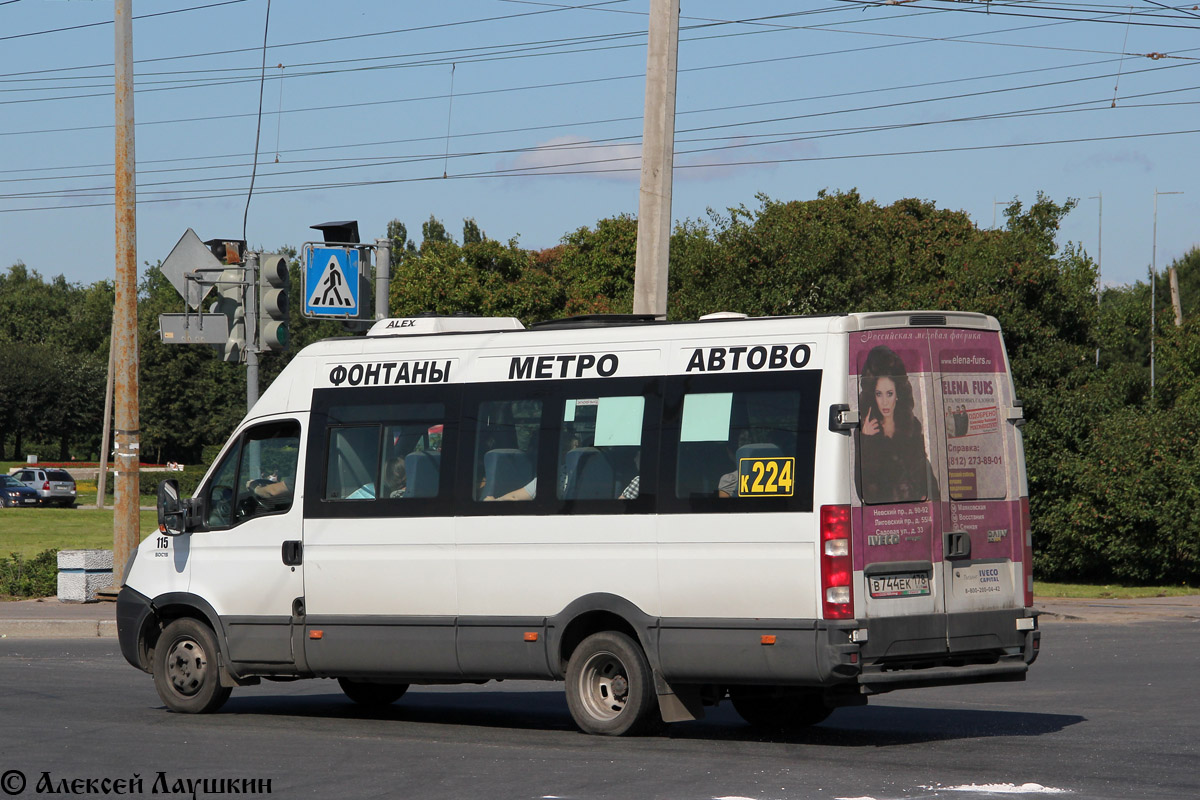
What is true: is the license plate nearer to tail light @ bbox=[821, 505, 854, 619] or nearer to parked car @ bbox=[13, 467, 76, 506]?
tail light @ bbox=[821, 505, 854, 619]

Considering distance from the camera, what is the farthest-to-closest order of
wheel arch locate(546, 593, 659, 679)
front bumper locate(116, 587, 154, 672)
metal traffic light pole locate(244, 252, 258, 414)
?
metal traffic light pole locate(244, 252, 258, 414) → front bumper locate(116, 587, 154, 672) → wheel arch locate(546, 593, 659, 679)

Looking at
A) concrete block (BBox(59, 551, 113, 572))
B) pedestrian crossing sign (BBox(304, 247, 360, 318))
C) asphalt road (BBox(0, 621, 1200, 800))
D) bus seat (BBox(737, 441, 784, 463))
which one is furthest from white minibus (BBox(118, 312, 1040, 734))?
concrete block (BBox(59, 551, 113, 572))

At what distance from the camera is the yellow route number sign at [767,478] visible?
9.57m

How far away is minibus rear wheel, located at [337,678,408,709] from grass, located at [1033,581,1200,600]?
16.0 meters

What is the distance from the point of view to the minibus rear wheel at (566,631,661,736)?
1012 centimetres

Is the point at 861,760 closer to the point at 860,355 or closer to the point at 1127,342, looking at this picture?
the point at 860,355

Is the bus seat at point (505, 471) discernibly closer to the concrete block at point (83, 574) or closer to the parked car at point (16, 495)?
the concrete block at point (83, 574)

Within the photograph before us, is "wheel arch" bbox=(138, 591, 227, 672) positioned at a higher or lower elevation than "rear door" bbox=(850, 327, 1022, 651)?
lower

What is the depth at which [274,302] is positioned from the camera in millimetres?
15781

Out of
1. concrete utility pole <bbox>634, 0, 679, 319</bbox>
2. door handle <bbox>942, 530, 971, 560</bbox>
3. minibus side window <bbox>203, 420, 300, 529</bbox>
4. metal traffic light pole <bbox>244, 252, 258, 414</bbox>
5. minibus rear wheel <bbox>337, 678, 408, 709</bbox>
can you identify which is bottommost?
minibus rear wheel <bbox>337, 678, 408, 709</bbox>

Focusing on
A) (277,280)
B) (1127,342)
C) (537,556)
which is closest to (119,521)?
(277,280)

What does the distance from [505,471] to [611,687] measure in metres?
1.64

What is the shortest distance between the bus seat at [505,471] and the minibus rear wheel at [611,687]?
1185mm

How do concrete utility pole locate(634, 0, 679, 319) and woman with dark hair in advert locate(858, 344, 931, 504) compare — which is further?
concrete utility pole locate(634, 0, 679, 319)
